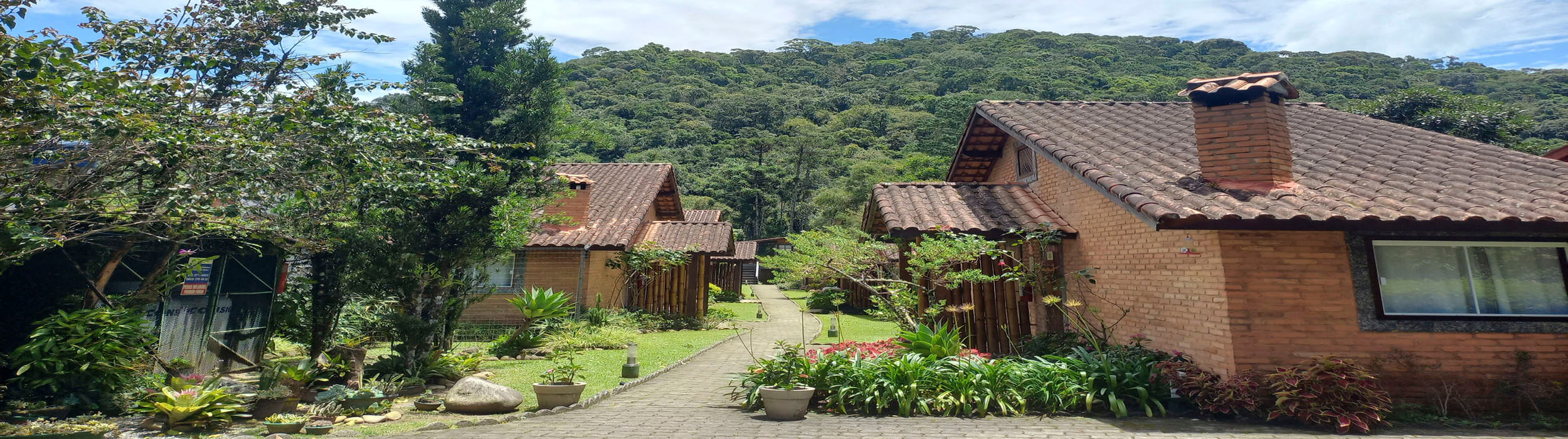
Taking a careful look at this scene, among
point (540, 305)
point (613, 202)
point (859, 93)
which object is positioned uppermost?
point (859, 93)

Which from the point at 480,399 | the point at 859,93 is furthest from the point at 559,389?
the point at 859,93

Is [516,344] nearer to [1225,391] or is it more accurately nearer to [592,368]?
[592,368]

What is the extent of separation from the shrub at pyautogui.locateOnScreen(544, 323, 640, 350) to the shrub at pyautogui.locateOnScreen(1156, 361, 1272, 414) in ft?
30.7

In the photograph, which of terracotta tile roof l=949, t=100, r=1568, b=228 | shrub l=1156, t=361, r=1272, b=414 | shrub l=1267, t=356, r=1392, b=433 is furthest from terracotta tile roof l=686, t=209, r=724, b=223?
shrub l=1267, t=356, r=1392, b=433

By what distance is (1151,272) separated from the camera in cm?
763

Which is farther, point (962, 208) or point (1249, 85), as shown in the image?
point (962, 208)

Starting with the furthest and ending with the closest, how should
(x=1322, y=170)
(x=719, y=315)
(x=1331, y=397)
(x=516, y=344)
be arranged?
1. (x=719, y=315)
2. (x=516, y=344)
3. (x=1322, y=170)
4. (x=1331, y=397)

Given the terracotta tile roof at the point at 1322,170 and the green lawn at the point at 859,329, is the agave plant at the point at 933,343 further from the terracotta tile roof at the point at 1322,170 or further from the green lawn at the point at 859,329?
the green lawn at the point at 859,329

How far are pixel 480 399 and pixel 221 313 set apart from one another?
5233 millimetres

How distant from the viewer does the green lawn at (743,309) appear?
66.1 feet

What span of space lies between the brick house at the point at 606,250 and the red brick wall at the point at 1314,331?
1126cm

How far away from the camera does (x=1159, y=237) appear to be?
746cm

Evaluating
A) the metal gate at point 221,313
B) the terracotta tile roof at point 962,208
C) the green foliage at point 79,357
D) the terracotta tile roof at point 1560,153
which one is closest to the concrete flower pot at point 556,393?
the green foliage at point 79,357

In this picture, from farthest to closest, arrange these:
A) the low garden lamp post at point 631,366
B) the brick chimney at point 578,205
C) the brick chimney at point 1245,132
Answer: the brick chimney at point 578,205 < the low garden lamp post at point 631,366 < the brick chimney at point 1245,132
